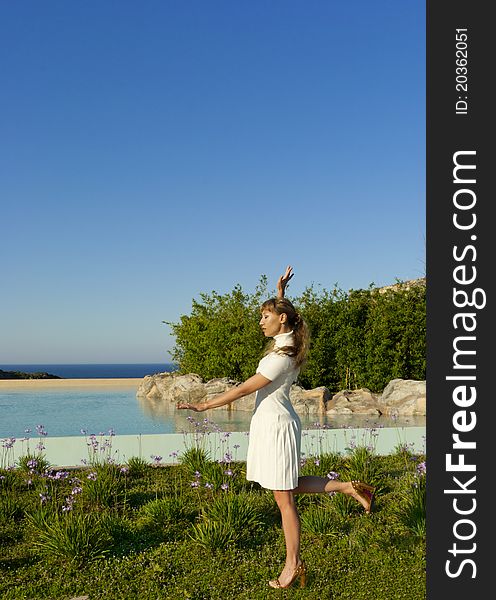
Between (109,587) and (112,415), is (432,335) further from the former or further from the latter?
(112,415)

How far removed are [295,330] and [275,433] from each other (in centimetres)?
63

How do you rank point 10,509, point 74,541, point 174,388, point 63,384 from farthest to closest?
1. point 63,384
2. point 174,388
3. point 10,509
4. point 74,541

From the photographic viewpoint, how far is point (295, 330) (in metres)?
3.99

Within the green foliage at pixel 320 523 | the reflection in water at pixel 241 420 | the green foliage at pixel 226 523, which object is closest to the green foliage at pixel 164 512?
the green foliage at pixel 226 523

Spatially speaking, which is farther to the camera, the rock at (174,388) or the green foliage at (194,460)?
the rock at (174,388)

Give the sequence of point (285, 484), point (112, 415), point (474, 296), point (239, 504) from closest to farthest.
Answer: point (474, 296) < point (285, 484) < point (239, 504) < point (112, 415)

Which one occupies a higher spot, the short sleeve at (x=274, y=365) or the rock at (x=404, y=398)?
the short sleeve at (x=274, y=365)

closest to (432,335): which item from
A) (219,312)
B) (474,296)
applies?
(474,296)


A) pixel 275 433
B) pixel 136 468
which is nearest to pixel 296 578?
pixel 275 433

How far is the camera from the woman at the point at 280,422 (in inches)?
149

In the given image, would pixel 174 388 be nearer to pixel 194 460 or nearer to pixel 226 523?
pixel 194 460

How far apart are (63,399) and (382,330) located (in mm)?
9430

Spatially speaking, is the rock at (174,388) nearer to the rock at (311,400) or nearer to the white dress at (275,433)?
the rock at (311,400)

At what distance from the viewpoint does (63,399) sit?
A: 18.9 metres
